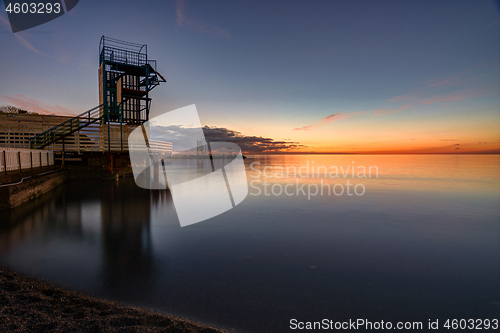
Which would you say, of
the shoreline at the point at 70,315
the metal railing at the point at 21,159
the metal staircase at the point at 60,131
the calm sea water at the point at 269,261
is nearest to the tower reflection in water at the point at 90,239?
the calm sea water at the point at 269,261

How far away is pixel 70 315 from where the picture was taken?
319 cm

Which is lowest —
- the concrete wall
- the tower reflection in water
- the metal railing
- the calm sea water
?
the calm sea water

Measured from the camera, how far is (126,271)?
489cm

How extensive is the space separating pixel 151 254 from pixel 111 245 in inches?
53.6

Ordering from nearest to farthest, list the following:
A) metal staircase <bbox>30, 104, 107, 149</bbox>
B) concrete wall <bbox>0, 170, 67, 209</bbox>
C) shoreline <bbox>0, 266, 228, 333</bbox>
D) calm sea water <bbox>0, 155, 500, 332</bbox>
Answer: shoreline <bbox>0, 266, 228, 333</bbox>
calm sea water <bbox>0, 155, 500, 332</bbox>
concrete wall <bbox>0, 170, 67, 209</bbox>
metal staircase <bbox>30, 104, 107, 149</bbox>

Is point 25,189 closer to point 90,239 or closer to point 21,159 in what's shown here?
point 21,159

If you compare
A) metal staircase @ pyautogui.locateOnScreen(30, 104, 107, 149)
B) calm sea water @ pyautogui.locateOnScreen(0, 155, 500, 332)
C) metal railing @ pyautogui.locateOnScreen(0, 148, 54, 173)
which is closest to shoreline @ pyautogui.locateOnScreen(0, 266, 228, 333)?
calm sea water @ pyautogui.locateOnScreen(0, 155, 500, 332)

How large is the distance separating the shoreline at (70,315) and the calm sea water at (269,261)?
31cm

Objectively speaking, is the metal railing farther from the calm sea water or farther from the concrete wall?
the calm sea water

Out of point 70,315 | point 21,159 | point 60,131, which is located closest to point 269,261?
point 70,315

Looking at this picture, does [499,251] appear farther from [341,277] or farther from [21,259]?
[21,259]

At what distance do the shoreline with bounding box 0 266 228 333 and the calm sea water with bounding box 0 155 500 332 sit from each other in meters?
0.31

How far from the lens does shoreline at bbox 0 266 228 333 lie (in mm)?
2910

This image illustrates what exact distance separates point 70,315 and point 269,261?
148 inches
